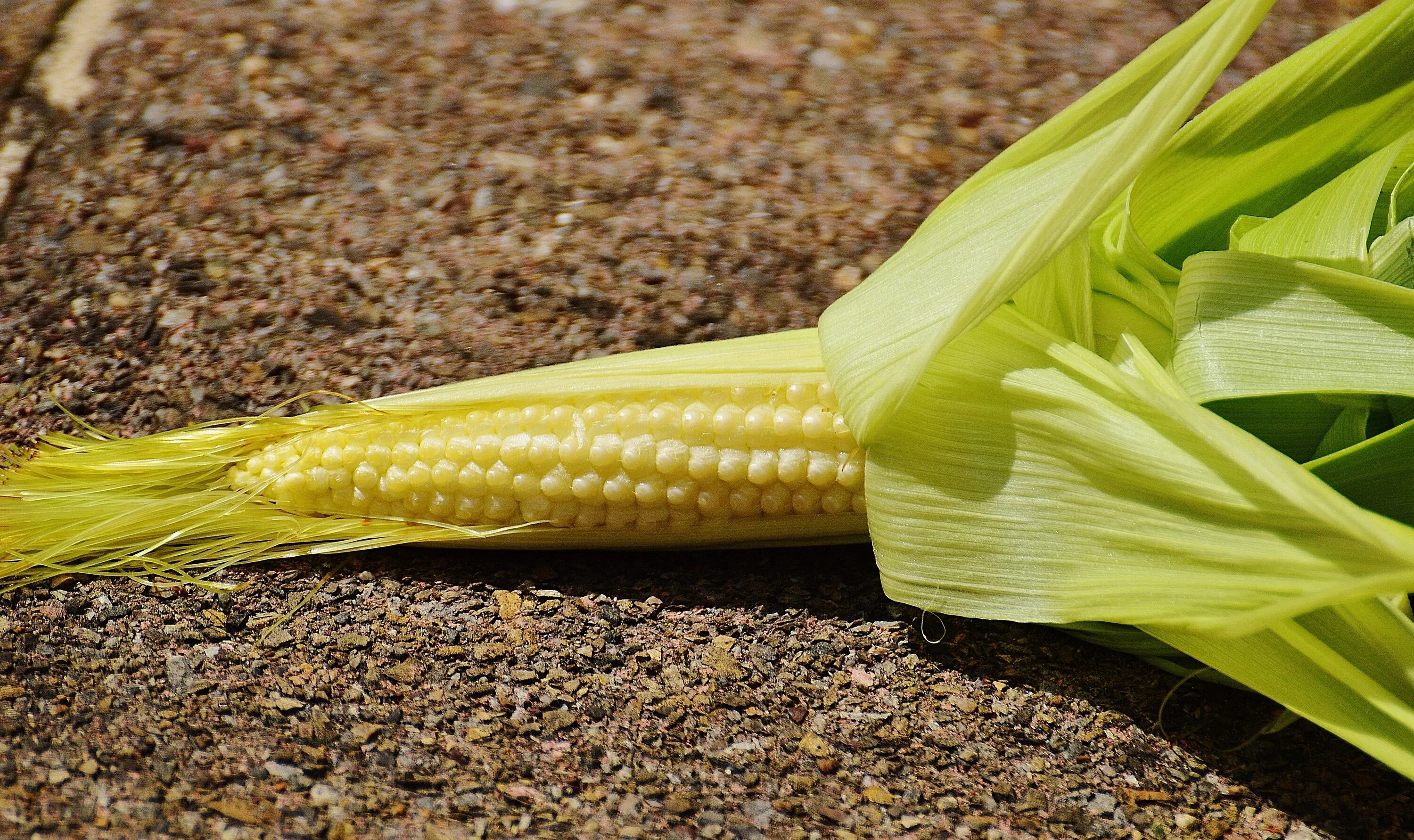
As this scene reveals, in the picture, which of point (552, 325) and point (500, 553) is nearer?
point (500, 553)

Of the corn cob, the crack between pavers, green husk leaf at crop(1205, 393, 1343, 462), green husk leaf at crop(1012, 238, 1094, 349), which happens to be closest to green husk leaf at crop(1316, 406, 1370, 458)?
green husk leaf at crop(1205, 393, 1343, 462)

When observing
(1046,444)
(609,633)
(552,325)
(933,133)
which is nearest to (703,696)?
(609,633)

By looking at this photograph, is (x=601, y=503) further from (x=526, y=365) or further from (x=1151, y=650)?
(x=1151, y=650)

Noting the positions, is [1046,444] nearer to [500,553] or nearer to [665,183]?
[500,553]

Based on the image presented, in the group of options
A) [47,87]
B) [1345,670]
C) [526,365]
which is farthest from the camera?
[47,87]

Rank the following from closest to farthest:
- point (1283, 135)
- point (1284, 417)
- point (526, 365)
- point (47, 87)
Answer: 1. point (1284, 417)
2. point (1283, 135)
3. point (526, 365)
4. point (47, 87)

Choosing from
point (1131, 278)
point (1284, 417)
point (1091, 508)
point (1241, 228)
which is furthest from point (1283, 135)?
point (1091, 508)
